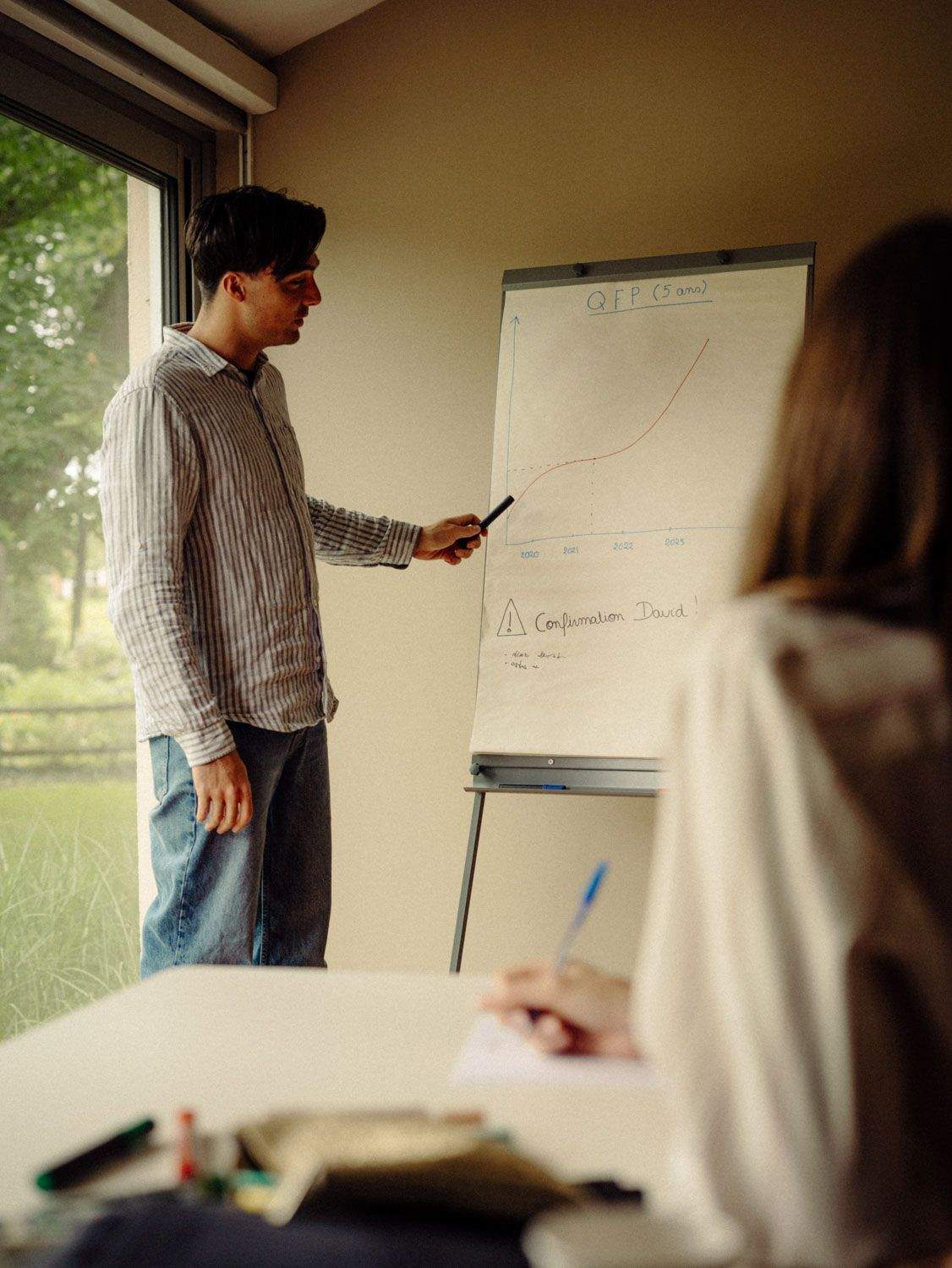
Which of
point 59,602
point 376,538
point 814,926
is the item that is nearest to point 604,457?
point 376,538

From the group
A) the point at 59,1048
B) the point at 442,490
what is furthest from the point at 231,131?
the point at 59,1048

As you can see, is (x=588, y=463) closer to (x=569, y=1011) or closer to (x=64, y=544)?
(x=64, y=544)

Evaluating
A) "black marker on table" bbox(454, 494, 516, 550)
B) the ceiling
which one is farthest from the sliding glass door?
"black marker on table" bbox(454, 494, 516, 550)

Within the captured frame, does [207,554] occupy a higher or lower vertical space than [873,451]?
lower

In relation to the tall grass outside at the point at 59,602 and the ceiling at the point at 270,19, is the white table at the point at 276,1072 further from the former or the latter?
the ceiling at the point at 270,19

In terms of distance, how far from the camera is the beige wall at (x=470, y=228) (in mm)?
2557

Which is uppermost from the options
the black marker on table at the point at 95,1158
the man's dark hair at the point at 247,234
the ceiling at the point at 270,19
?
the ceiling at the point at 270,19

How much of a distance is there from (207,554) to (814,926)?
1.64m

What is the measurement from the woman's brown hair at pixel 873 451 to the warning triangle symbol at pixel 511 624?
1804mm

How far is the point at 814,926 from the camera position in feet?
1.67

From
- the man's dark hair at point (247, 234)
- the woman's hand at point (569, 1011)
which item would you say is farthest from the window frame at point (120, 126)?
the woman's hand at point (569, 1011)

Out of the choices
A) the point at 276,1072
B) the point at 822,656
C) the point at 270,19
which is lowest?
the point at 276,1072

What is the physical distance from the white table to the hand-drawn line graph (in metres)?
1.40

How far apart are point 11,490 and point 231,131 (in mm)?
1183
